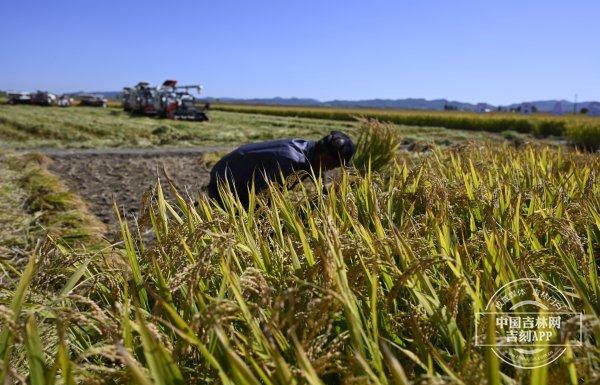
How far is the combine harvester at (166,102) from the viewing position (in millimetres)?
26842

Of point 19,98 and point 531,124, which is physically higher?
point 19,98

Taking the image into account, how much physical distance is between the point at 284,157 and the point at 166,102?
25223mm

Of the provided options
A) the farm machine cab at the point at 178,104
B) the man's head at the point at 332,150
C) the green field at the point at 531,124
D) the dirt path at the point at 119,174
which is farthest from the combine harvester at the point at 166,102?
the man's head at the point at 332,150

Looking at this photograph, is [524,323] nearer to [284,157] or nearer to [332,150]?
[332,150]

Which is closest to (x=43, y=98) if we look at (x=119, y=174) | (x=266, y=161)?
(x=119, y=174)

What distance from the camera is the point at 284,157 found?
4.18 m

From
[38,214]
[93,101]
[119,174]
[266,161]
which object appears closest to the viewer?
[266,161]

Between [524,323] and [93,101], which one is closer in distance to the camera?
[524,323]

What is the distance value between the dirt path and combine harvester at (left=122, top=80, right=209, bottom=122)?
14.2 metres

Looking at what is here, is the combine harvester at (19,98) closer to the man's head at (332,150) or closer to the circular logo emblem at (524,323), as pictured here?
the man's head at (332,150)

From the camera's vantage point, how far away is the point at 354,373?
1.24m

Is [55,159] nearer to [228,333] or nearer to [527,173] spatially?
[527,173]

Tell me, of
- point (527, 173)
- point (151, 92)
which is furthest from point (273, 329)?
point (151, 92)

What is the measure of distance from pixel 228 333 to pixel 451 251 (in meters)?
0.86
